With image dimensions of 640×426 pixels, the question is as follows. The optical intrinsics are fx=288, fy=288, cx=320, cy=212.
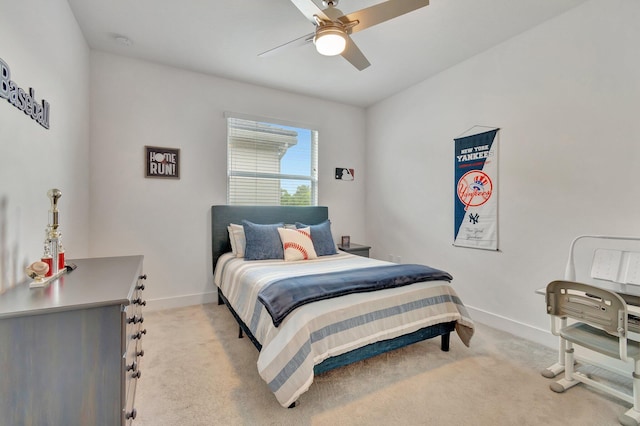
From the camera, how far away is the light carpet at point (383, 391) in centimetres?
166

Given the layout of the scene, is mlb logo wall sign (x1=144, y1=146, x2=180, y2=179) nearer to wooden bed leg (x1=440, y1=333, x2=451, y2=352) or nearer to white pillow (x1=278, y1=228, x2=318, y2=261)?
white pillow (x1=278, y1=228, x2=318, y2=261)

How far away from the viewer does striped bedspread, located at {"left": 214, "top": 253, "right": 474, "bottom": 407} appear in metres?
1.67

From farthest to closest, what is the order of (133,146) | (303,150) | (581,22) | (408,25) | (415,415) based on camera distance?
(303,150), (133,146), (408,25), (581,22), (415,415)

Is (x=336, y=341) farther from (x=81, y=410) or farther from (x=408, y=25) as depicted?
(x=408, y=25)

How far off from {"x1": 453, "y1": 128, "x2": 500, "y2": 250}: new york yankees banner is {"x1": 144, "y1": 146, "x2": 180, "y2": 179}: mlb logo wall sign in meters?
3.30

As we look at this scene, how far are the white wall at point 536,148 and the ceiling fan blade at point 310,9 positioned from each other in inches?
80.6

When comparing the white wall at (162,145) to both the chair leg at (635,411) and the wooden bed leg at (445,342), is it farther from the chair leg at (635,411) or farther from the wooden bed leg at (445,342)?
the chair leg at (635,411)

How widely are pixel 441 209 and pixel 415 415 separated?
2417 millimetres

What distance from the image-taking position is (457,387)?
1942mm

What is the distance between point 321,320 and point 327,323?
50mm

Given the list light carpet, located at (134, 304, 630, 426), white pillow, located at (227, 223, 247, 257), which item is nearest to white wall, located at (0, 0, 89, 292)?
light carpet, located at (134, 304, 630, 426)

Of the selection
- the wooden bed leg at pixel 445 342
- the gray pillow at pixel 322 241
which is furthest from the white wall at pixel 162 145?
the wooden bed leg at pixel 445 342

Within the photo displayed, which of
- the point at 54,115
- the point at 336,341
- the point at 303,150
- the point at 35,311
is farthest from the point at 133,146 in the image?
the point at 336,341

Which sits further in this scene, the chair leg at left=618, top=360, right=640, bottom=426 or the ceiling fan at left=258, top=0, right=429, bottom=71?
the ceiling fan at left=258, top=0, right=429, bottom=71
